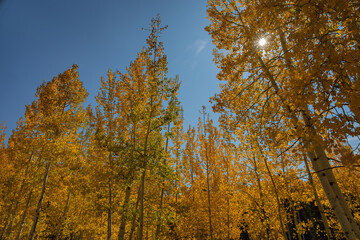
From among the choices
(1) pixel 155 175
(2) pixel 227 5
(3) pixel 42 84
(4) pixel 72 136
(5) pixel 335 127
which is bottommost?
(5) pixel 335 127

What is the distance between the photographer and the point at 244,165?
9.02 m

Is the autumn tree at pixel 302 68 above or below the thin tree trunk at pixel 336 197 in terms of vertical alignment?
above

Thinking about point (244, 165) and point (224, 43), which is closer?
point (224, 43)

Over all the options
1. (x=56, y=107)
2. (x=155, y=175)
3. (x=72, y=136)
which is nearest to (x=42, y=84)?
(x=56, y=107)

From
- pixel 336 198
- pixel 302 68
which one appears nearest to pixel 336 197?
pixel 336 198

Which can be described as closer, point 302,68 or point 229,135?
point 302,68

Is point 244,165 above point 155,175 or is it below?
above

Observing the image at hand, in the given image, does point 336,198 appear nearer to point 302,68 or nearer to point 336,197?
point 336,197

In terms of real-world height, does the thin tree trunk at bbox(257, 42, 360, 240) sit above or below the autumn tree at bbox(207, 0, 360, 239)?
below

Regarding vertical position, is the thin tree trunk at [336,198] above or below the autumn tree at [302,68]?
below

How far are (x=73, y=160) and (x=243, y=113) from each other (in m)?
8.65

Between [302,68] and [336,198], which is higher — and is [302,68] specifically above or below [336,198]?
above

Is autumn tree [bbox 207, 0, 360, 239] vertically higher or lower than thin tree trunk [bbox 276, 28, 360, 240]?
higher

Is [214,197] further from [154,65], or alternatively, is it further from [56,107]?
[56,107]
